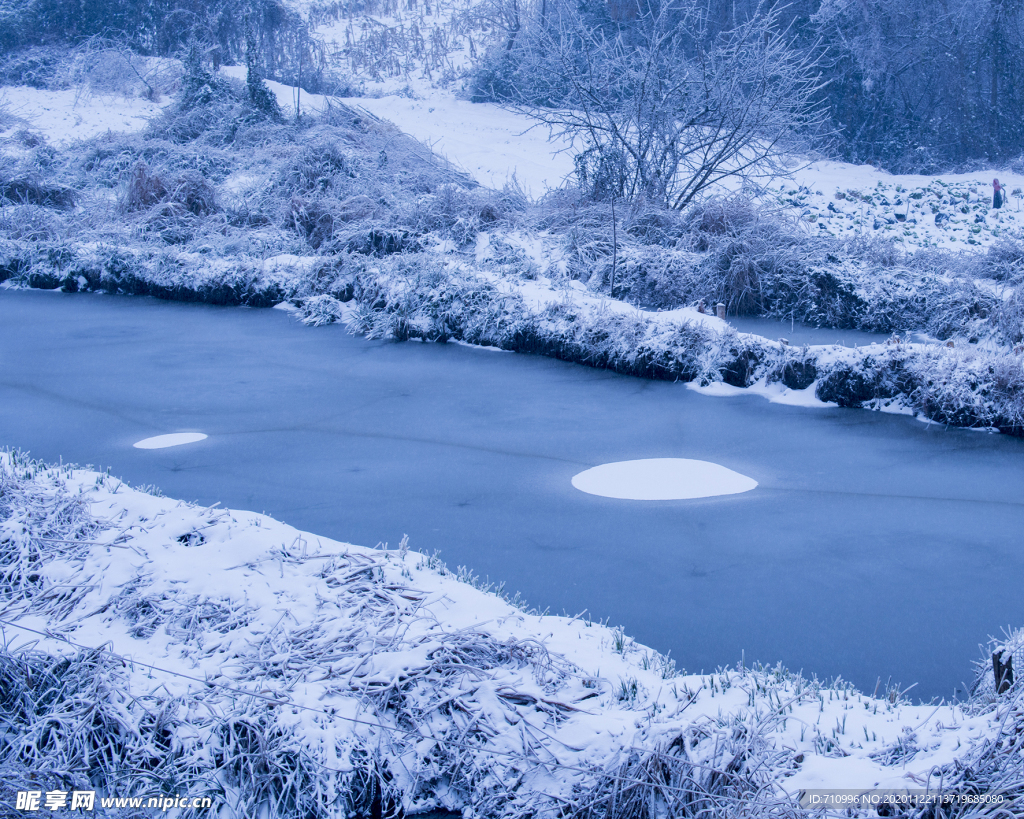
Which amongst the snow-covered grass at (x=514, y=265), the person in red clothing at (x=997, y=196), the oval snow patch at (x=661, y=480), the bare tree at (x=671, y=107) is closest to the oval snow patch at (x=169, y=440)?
the oval snow patch at (x=661, y=480)

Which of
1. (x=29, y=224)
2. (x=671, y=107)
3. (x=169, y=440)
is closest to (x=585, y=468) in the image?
(x=169, y=440)

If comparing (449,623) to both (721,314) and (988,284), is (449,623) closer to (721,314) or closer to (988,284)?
(721,314)

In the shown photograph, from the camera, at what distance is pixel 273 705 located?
2775 millimetres

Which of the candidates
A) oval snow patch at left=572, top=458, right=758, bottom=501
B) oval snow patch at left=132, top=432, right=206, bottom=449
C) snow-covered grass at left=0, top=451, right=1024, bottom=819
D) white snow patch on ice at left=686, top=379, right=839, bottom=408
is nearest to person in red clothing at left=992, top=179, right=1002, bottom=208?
white snow patch on ice at left=686, top=379, right=839, bottom=408

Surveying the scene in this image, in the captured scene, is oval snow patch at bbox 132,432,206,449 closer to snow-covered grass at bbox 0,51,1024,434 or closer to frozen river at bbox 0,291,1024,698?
frozen river at bbox 0,291,1024,698

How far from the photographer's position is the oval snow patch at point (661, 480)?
559 centimetres

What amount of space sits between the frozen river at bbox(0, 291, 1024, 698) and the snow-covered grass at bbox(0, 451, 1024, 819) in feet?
2.36

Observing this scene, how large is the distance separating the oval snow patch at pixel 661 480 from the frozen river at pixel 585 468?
126 mm

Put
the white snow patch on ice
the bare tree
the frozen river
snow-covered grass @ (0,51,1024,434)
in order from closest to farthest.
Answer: the frozen river → the white snow patch on ice → snow-covered grass @ (0,51,1024,434) → the bare tree

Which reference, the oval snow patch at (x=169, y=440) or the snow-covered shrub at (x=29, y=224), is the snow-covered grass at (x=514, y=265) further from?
the oval snow patch at (x=169, y=440)

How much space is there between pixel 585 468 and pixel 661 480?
0.58 meters

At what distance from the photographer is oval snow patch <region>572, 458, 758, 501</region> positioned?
5.59 meters

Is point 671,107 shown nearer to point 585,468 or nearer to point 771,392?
point 771,392

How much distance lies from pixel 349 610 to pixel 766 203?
10771 millimetres
